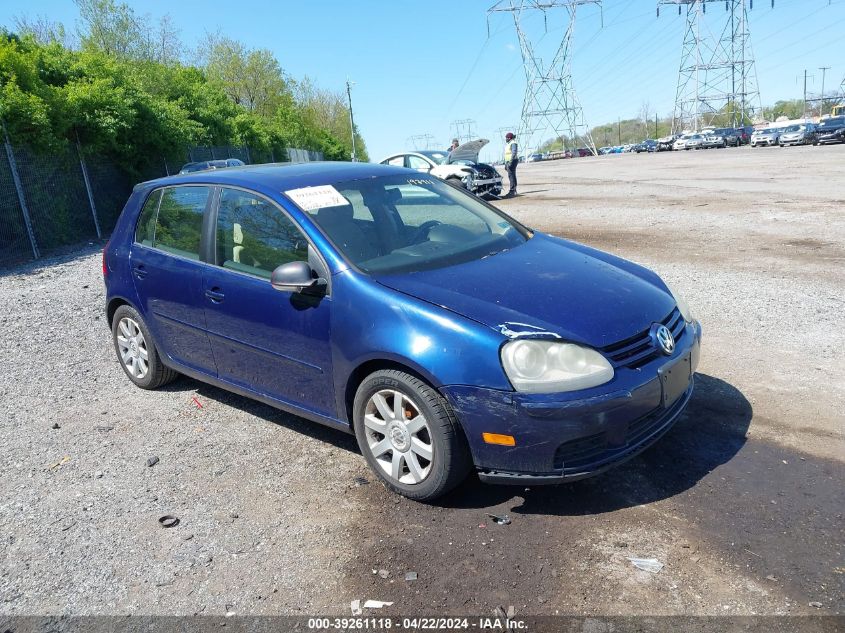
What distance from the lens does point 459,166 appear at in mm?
19031

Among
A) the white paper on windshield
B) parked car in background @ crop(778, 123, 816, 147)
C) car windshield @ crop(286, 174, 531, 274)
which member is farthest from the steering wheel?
parked car in background @ crop(778, 123, 816, 147)

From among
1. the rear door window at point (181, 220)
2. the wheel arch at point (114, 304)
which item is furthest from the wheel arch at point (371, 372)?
the wheel arch at point (114, 304)

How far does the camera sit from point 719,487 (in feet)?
11.3

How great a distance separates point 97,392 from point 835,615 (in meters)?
5.23

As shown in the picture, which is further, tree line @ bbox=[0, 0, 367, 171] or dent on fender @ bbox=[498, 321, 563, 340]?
tree line @ bbox=[0, 0, 367, 171]

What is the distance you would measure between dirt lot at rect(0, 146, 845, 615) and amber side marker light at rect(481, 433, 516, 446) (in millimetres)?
462

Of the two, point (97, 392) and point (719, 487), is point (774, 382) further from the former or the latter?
point (97, 392)

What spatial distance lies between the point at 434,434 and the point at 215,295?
1873 millimetres

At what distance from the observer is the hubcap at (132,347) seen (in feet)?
17.3

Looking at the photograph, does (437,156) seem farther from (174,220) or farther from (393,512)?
(393,512)

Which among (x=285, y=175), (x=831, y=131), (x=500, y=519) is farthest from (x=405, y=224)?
(x=831, y=131)

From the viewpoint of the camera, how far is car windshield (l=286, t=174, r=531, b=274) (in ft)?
12.6

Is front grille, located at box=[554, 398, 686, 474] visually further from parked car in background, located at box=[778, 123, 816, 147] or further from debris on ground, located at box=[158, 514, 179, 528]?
parked car in background, located at box=[778, 123, 816, 147]

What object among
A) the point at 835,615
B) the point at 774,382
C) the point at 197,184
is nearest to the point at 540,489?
the point at 835,615
